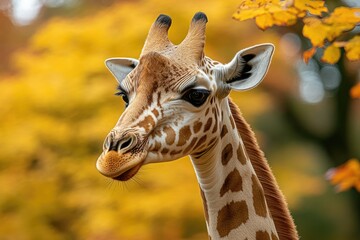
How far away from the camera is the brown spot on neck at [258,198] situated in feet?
12.1

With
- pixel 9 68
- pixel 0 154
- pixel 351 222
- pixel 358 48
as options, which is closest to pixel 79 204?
pixel 0 154

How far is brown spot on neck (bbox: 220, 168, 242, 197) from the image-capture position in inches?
144

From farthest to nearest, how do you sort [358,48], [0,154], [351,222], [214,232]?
A: 1. [351,222]
2. [0,154]
3. [358,48]
4. [214,232]

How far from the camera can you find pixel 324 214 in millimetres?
15922

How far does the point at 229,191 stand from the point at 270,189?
332 millimetres

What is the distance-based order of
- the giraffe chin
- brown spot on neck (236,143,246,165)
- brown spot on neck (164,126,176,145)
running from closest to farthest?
the giraffe chin
brown spot on neck (164,126,176,145)
brown spot on neck (236,143,246,165)

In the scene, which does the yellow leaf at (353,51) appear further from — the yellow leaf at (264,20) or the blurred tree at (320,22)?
the yellow leaf at (264,20)

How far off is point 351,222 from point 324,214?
812mm

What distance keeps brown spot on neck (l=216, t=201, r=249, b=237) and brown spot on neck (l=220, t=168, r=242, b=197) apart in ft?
0.23

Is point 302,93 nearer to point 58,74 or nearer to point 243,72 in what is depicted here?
point 58,74

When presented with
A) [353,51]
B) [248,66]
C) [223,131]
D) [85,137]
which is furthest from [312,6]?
[85,137]

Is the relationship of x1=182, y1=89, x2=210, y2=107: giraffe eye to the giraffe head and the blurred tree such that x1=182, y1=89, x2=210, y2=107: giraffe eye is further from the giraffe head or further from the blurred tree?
the blurred tree

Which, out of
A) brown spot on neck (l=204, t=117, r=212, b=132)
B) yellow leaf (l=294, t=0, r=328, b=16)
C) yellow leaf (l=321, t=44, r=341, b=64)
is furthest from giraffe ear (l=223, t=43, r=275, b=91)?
yellow leaf (l=321, t=44, r=341, b=64)

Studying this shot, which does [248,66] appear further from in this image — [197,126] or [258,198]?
[258,198]
